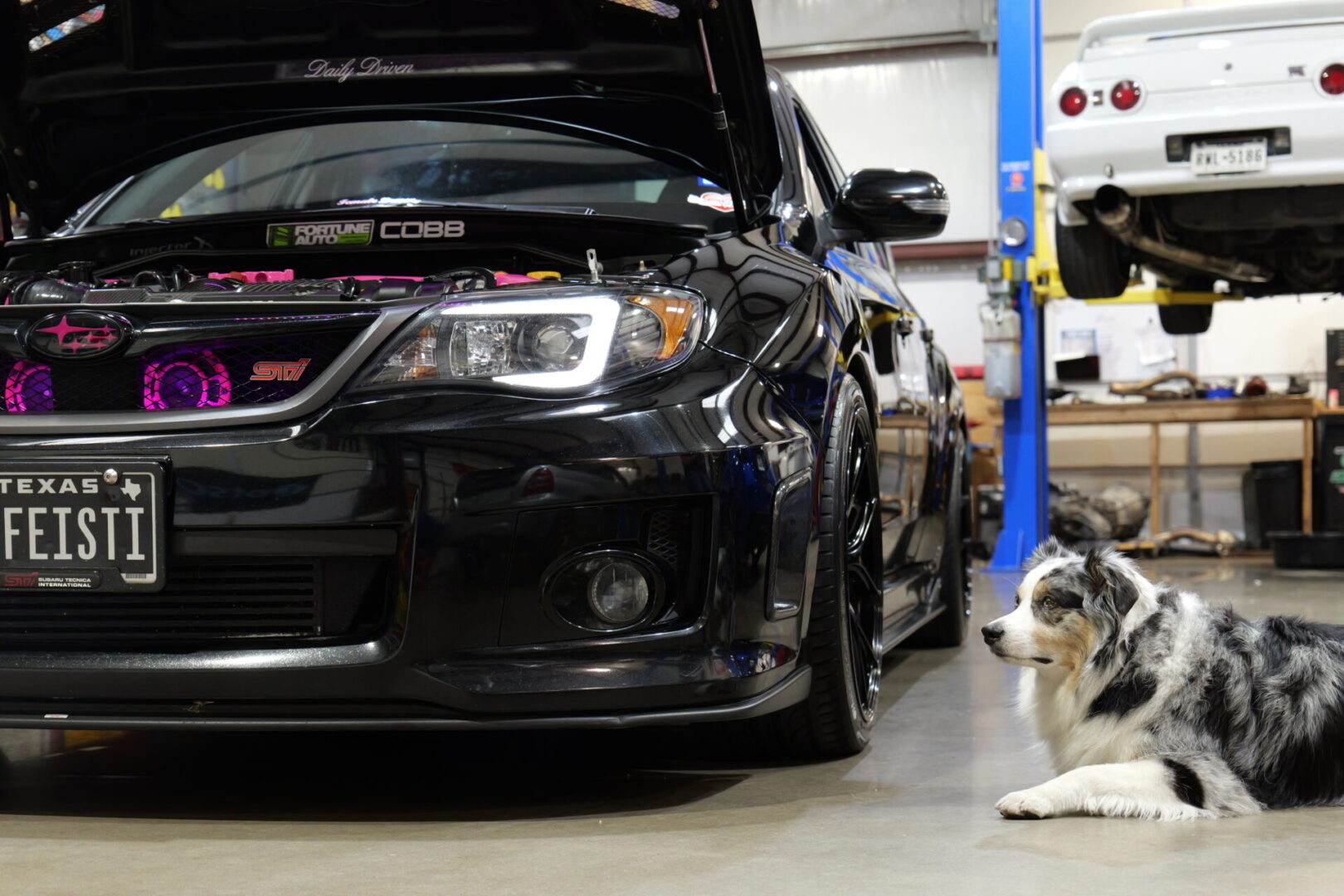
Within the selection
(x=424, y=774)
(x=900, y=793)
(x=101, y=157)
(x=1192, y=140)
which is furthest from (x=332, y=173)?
(x=1192, y=140)

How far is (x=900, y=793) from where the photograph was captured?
2721 mm

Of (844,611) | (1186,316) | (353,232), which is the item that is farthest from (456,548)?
(1186,316)

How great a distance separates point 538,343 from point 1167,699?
1270 mm

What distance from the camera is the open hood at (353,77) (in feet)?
9.81

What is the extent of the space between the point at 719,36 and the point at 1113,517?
9.54m

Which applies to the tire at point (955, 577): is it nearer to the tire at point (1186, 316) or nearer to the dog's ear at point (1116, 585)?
the dog's ear at point (1116, 585)

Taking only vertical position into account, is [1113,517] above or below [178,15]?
below

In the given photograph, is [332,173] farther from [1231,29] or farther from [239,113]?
[1231,29]

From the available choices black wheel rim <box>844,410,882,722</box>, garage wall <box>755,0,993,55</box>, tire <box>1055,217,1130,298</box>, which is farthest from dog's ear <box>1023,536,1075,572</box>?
garage wall <box>755,0,993,55</box>

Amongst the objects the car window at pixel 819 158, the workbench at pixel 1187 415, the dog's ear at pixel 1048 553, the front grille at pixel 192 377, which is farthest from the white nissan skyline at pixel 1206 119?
the workbench at pixel 1187 415

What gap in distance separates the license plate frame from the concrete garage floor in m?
3.06

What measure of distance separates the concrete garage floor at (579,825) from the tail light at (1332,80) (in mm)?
3204

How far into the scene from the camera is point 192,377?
245 cm

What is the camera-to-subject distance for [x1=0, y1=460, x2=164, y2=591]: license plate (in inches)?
92.1
